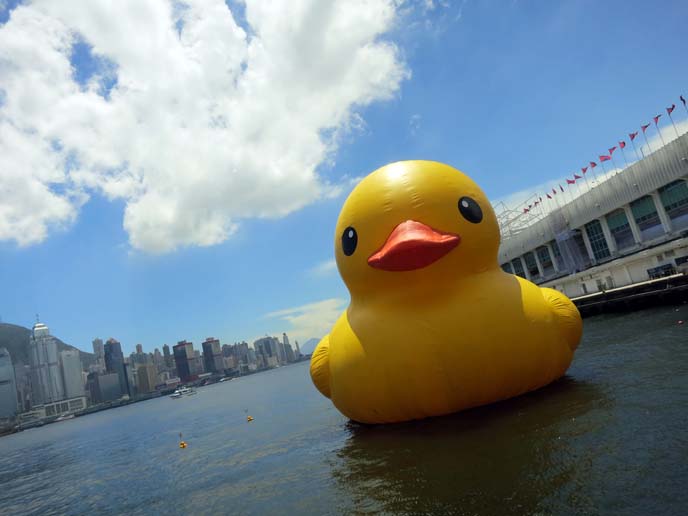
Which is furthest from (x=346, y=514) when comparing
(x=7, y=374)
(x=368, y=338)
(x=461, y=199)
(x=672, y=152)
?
(x=7, y=374)

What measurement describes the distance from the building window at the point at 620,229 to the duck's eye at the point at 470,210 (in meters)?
34.7

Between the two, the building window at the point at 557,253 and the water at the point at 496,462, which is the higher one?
the building window at the point at 557,253

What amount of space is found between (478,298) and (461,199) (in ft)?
6.23

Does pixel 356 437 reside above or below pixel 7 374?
below

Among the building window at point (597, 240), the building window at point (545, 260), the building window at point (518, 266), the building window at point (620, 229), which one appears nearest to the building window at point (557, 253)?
the building window at point (545, 260)

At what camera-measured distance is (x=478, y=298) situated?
7398 mm

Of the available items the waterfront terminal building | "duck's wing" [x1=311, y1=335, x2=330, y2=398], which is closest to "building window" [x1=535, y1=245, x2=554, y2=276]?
the waterfront terminal building

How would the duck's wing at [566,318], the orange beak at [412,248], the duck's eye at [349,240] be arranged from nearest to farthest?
the orange beak at [412,248] < the duck's wing at [566,318] < the duck's eye at [349,240]

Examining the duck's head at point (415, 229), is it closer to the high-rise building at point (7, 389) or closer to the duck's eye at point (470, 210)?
the duck's eye at point (470, 210)

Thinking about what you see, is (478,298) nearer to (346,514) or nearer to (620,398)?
(620,398)

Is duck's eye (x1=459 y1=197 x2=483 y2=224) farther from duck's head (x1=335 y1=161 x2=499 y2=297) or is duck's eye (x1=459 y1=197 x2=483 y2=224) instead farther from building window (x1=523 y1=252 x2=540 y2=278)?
building window (x1=523 y1=252 x2=540 y2=278)

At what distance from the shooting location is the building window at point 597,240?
127 ft

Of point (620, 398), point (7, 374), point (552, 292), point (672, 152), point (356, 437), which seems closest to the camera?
point (620, 398)

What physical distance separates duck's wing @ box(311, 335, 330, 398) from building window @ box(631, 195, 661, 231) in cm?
3485
